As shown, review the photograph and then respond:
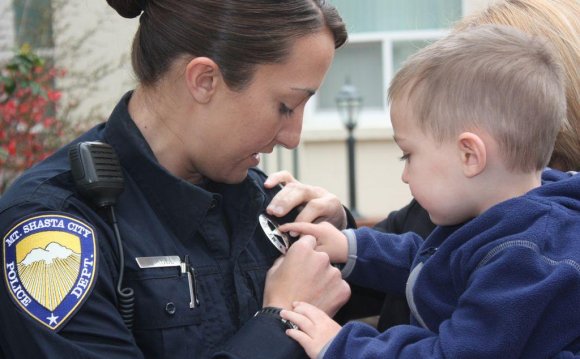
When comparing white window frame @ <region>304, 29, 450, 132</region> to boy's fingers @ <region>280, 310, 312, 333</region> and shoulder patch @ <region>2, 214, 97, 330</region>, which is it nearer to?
boy's fingers @ <region>280, 310, 312, 333</region>

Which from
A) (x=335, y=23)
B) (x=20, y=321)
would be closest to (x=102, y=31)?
(x=335, y=23)

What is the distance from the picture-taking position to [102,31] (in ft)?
→ 26.8

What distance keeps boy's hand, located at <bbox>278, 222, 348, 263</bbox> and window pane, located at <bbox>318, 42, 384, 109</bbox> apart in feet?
22.5

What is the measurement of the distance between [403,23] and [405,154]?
7.36 metres

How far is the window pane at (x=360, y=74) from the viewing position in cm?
931

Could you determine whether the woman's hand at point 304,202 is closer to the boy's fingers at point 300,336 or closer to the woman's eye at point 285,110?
the woman's eye at point 285,110

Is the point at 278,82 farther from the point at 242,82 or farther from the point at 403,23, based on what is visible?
the point at 403,23

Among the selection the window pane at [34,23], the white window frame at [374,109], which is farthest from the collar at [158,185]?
the white window frame at [374,109]

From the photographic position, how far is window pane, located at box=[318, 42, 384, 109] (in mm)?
9312

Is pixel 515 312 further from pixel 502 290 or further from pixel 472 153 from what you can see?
pixel 472 153

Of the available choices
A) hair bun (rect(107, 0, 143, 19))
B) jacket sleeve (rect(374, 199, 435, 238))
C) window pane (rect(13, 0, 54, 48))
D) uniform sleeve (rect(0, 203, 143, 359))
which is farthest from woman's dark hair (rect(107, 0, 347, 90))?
window pane (rect(13, 0, 54, 48))

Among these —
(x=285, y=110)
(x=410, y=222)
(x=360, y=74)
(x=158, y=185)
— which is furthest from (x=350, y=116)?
(x=158, y=185)

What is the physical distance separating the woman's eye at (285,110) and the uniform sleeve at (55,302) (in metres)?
0.64

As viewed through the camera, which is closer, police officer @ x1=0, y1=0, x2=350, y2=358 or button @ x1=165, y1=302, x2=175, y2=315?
police officer @ x1=0, y1=0, x2=350, y2=358
